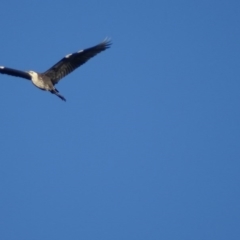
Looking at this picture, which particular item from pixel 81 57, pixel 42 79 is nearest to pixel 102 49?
pixel 81 57

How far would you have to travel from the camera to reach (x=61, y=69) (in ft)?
66.4

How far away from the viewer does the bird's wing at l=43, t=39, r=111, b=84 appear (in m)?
19.9

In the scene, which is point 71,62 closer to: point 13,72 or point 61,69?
point 61,69

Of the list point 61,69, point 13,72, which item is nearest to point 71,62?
point 61,69

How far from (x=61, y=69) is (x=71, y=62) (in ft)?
1.26

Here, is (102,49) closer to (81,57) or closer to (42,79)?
(81,57)

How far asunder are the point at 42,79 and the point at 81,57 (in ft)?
4.52

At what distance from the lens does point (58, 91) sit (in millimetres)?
20188

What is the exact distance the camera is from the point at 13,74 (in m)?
20.9

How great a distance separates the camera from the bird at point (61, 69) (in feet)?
65.3

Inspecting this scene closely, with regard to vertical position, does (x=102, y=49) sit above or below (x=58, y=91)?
above

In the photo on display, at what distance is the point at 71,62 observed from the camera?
2017 centimetres

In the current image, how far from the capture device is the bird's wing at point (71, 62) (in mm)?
19891

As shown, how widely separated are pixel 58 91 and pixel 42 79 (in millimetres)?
616
